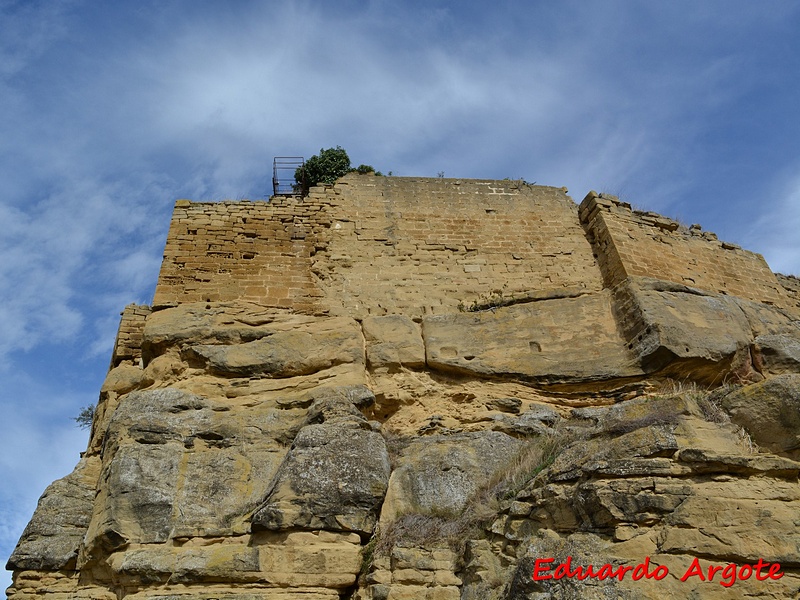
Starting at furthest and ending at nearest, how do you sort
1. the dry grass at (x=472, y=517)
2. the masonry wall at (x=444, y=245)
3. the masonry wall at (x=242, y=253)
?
the masonry wall at (x=444, y=245)
the masonry wall at (x=242, y=253)
the dry grass at (x=472, y=517)

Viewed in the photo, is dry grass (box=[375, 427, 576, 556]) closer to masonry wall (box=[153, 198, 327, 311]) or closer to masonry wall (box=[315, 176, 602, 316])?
masonry wall (box=[315, 176, 602, 316])

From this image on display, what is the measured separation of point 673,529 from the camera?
4.32m

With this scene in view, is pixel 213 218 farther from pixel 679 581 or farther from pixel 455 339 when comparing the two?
pixel 679 581

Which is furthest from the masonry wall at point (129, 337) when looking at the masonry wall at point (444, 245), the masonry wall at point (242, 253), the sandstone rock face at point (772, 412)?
the sandstone rock face at point (772, 412)

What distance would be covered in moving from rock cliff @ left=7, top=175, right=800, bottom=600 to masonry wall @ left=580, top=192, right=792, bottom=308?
0.04 meters

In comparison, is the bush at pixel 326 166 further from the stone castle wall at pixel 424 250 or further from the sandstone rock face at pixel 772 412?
the sandstone rock face at pixel 772 412

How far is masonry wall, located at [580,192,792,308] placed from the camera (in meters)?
8.91

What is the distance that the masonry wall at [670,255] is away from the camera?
891cm

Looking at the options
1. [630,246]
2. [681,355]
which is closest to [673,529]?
[681,355]

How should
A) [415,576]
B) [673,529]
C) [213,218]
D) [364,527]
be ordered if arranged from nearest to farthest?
[673,529]
[415,576]
[364,527]
[213,218]

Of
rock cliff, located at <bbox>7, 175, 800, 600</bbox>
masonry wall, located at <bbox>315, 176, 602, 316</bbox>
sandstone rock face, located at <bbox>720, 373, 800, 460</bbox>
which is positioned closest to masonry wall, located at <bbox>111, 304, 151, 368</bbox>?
rock cliff, located at <bbox>7, 175, 800, 600</bbox>

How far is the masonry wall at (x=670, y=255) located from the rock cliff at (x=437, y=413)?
4 centimetres

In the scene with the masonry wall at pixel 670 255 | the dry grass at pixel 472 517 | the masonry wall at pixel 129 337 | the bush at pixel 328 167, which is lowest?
the dry grass at pixel 472 517

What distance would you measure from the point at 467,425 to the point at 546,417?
0.87 meters
